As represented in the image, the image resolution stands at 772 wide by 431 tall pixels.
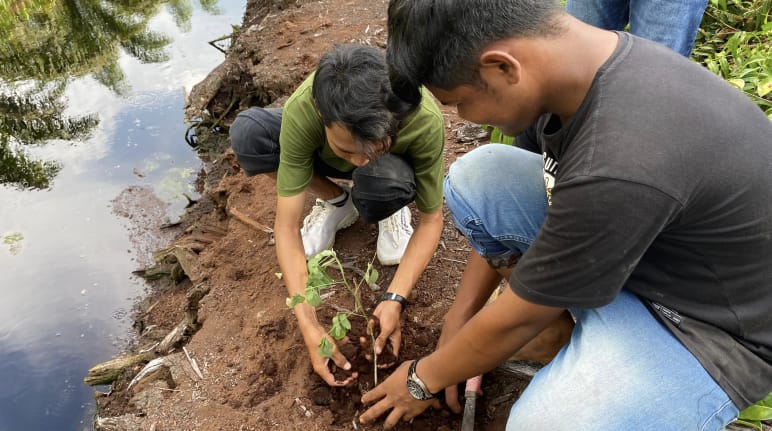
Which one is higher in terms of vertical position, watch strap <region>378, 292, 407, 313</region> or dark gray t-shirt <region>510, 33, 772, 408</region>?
dark gray t-shirt <region>510, 33, 772, 408</region>

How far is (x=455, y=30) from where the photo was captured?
3.65ft

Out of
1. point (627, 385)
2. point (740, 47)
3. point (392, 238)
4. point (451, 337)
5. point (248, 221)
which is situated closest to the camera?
point (627, 385)

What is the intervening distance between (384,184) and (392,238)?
1.35 feet

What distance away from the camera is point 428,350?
2.05 m

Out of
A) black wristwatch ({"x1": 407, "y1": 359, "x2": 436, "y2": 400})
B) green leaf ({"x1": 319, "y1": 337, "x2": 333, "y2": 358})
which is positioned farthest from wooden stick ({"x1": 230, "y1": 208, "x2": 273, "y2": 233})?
black wristwatch ({"x1": 407, "y1": 359, "x2": 436, "y2": 400})

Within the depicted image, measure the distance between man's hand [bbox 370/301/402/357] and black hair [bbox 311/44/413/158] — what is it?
0.61 meters

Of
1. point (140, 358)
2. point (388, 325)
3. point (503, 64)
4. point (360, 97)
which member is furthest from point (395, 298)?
point (140, 358)

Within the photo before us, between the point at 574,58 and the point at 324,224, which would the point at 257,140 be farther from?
the point at 574,58

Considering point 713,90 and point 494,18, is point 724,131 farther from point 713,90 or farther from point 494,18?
point 494,18

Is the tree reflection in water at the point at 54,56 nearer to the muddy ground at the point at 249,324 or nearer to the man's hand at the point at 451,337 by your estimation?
the muddy ground at the point at 249,324

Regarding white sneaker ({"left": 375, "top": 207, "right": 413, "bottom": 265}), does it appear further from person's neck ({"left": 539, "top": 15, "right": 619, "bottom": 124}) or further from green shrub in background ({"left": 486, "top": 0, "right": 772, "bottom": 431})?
person's neck ({"left": 539, "top": 15, "right": 619, "bottom": 124})

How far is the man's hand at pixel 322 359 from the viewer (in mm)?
1937

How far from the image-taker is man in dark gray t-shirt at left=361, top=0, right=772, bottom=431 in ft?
3.47

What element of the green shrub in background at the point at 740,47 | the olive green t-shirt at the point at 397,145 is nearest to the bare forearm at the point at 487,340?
the olive green t-shirt at the point at 397,145
